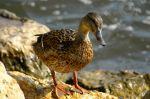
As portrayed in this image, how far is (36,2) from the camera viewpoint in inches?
588

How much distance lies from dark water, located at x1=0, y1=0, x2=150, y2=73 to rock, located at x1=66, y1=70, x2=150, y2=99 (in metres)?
2.92

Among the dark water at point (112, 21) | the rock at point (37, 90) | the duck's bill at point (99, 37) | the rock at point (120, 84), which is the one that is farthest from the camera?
the dark water at point (112, 21)

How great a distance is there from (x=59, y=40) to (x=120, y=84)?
199cm

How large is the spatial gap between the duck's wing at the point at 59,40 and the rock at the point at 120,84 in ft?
5.24

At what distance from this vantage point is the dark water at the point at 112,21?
484 inches

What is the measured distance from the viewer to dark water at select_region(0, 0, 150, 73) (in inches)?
484

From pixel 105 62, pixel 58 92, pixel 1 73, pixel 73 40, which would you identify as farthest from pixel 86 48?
pixel 105 62

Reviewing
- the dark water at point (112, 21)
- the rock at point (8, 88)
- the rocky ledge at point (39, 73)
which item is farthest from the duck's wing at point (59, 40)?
the dark water at point (112, 21)

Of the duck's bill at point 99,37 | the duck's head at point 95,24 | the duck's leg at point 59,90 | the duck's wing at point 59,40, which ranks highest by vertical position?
the duck's head at point 95,24

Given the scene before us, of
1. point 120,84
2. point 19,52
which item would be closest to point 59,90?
point 120,84

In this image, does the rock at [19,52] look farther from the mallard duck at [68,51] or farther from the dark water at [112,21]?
the dark water at [112,21]

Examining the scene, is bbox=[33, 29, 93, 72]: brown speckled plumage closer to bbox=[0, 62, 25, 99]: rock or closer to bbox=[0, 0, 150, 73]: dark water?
bbox=[0, 62, 25, 99]: rock

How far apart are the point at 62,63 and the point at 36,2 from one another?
28.2 feet

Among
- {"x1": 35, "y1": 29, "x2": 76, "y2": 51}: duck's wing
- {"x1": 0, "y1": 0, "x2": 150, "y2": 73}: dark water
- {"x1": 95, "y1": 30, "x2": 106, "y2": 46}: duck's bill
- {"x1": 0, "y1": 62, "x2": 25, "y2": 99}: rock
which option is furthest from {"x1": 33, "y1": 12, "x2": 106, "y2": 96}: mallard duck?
{"x1": 0, "y1": 0, "x2": 150, "y2": 73}: dark water
